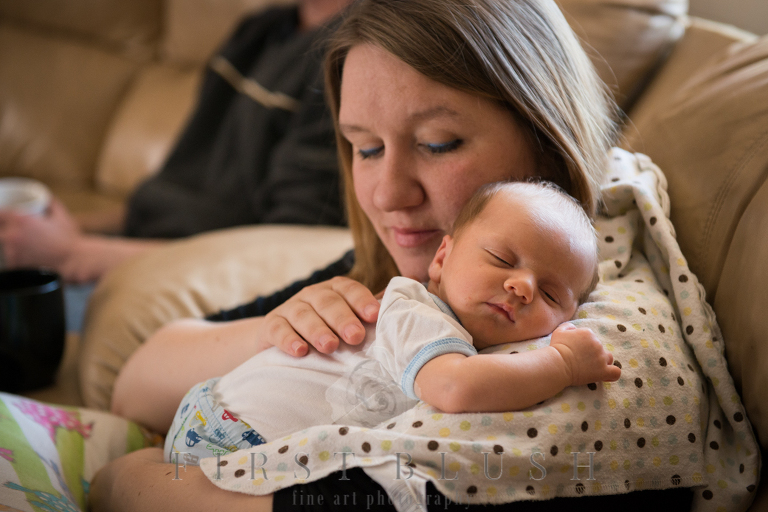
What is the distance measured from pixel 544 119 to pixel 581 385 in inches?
13.3

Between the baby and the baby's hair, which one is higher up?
the baby's hair

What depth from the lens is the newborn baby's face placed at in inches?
26.0

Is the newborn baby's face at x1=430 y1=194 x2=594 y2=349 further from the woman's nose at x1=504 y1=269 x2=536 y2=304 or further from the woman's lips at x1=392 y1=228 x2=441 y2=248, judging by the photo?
the woman's lips at x1=392 y1=228 x2=441 y2=248

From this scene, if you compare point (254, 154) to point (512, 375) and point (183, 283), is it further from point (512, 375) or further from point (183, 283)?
point (512, 375)

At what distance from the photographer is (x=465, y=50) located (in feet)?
2.48

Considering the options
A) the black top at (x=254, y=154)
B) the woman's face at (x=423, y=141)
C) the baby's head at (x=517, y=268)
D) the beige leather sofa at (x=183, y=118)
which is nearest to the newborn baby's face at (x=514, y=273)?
the baby's head at (x=517, y=268)

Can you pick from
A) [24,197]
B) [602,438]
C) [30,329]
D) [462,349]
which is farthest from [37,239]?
[602,438]

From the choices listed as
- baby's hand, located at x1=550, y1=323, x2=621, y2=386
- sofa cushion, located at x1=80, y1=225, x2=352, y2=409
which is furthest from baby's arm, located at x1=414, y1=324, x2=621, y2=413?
sofa cushion, located at x1=80, y1=225, x2=352, y2=409

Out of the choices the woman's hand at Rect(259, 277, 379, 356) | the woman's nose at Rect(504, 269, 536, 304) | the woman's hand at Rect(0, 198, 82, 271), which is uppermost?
the woman's nose at Rect(504, 269, 536, 304)

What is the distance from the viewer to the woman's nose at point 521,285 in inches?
25.2

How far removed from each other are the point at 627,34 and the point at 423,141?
2.43 ft

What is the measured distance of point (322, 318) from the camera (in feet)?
2.52

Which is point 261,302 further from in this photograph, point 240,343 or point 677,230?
point 677,230

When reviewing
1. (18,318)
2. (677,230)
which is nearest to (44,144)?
(18,318)
